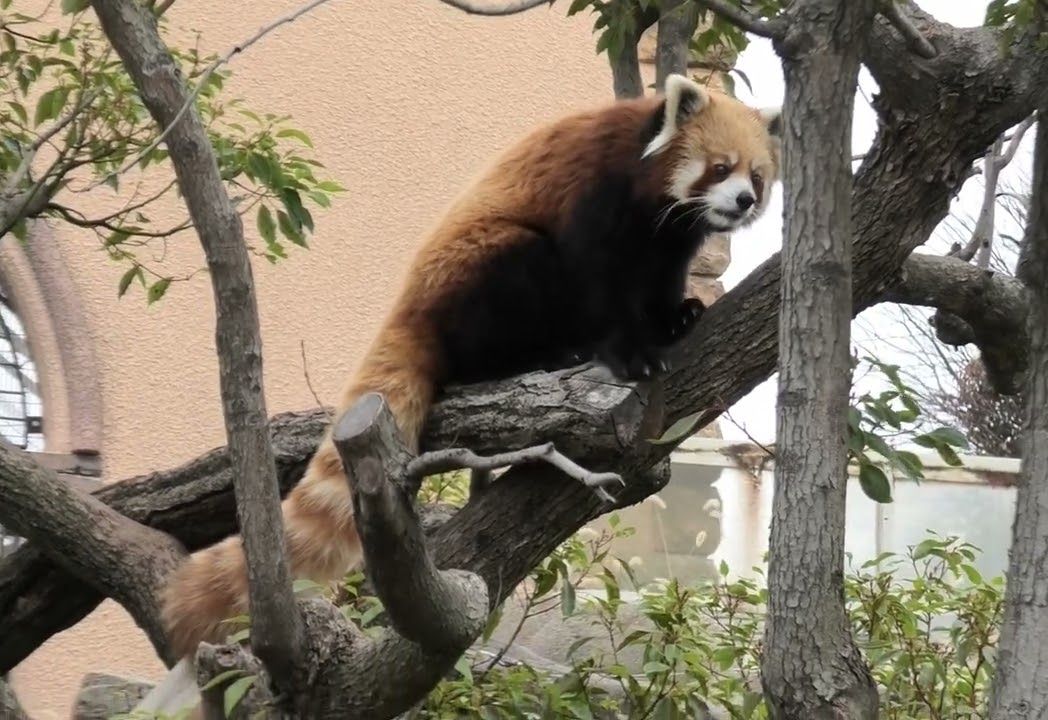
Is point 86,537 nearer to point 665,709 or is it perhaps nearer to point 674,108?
point 665,709

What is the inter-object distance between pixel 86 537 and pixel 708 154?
173 cm

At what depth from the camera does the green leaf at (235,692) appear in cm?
205

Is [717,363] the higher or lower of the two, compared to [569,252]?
lower

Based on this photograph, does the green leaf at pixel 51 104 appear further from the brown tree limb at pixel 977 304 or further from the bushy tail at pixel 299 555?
the brown tree limb at pixel 977 304

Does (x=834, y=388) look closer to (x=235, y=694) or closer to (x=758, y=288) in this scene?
(x=758, y=288)

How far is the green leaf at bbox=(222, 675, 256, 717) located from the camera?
6.73ft

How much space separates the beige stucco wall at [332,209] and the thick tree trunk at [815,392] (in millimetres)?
3328

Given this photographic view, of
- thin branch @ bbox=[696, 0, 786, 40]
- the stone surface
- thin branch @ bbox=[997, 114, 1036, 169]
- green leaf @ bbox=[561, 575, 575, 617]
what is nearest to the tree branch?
thin branch @ bbox=[696, 0, 786, 40]

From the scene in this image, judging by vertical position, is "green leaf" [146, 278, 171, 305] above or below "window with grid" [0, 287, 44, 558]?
above

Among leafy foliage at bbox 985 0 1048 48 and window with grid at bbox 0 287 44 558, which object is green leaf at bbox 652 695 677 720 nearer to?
leafy foliage at bbox 985 0 1048 48

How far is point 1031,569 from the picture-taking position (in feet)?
7.09

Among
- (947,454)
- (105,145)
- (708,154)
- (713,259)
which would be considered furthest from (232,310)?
(713,259)

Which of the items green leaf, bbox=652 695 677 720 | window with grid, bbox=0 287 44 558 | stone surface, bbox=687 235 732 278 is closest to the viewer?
green leaf, bbox=652 695 677 720

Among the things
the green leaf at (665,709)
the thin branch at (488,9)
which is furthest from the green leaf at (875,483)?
the thin branch at (488,9)
